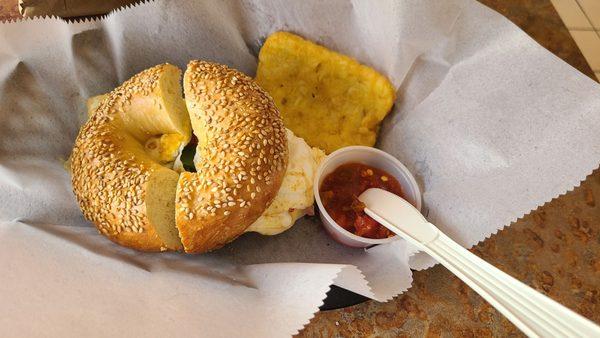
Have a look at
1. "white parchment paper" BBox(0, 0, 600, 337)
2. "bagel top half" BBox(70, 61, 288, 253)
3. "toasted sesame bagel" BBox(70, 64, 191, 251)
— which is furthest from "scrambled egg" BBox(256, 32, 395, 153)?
"toasted sesame bagel" BBox(70, 64, 191, 251)

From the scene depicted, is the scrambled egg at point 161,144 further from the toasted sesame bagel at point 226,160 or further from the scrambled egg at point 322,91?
the scrambled egg at point 322,91

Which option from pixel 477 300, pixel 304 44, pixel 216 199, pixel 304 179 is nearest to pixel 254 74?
pixel 304 44

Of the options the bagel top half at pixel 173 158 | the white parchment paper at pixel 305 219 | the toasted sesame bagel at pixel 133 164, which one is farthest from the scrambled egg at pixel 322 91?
the toasted sesame bagel at pixel 133 164

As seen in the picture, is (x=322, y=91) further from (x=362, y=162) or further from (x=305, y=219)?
(x=305, y=219)

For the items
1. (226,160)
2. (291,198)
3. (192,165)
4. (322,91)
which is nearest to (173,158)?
(192,165)

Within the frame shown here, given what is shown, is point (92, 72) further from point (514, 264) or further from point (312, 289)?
point (514, 264)
